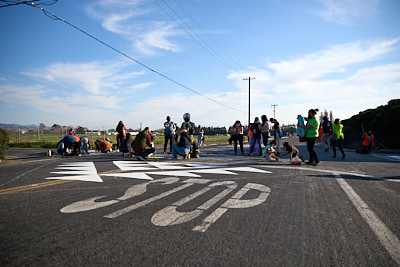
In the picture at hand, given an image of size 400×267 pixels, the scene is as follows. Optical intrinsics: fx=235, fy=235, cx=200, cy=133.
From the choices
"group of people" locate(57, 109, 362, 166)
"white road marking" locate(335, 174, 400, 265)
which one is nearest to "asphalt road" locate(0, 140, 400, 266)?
"white road marking" locate(335, 174, 400, 265)

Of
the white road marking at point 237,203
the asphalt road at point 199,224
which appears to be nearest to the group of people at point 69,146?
the asphalt road at point 199,224

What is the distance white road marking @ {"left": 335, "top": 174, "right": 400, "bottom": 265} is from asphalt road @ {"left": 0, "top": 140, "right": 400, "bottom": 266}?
0.04 feet

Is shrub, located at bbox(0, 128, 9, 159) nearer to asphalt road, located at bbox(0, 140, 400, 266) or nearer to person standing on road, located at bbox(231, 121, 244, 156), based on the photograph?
asphalt road, located at bbox(0, 140, 400, 266)

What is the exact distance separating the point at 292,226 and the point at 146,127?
28.1 ft

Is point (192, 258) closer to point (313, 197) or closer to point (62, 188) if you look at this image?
Result: point (313, 197)

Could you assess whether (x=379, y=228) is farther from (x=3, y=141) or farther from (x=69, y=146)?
(x=3, y=141)

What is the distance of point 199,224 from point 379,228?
216 centimetres

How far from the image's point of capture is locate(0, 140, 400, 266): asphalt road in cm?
216

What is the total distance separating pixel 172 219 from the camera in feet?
10.1

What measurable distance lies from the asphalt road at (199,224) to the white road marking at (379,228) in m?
0.01

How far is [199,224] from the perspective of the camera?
290 centimetres

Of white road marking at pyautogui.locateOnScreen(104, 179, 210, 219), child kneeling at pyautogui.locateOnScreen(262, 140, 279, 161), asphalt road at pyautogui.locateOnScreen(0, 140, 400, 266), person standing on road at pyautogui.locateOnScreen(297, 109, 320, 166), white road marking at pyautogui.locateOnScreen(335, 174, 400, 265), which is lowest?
white road marking at pyautogui.locateOnScreen(335, 174, 400, 265)

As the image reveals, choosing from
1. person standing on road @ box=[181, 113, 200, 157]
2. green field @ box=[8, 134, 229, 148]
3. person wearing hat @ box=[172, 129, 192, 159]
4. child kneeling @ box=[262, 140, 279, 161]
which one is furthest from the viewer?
green field @ box=[8, 134, 229, 148]

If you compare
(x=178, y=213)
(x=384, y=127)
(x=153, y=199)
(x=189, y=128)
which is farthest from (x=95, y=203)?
(x=384, y=127)
